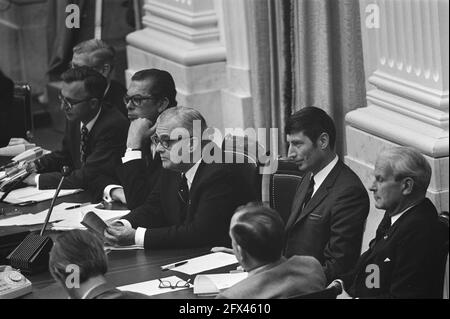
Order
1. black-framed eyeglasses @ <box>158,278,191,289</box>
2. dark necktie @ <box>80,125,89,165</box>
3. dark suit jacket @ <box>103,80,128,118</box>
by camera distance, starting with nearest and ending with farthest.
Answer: black-framed eyeglasses @ <box>158,278,191,289</box> < dark necktie @ <box>80,125,89,165</box> < dark suit jacket @ <box>103,80,128,118</box>

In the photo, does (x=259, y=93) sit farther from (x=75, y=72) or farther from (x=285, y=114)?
(x=75, y=72)

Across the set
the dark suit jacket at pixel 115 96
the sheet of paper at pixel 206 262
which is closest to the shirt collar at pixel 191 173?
the sheet of paper at pixel 206 262

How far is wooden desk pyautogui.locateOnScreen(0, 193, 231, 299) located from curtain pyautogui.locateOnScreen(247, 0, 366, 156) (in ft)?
5.61

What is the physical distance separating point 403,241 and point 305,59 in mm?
2356

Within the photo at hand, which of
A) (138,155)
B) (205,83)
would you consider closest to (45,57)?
(205,83)

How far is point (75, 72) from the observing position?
6660 mm

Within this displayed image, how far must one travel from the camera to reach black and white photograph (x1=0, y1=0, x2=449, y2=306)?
14.9ft

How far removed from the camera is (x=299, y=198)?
17.5 feet

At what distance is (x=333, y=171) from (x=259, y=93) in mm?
2251

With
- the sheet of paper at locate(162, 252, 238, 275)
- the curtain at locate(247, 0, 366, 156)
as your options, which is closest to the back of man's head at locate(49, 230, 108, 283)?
the sheet of paper at locate(162, 252, 238, 275)

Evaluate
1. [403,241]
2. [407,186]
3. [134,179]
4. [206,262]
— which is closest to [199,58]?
[134,179]

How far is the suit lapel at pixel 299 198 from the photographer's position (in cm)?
529

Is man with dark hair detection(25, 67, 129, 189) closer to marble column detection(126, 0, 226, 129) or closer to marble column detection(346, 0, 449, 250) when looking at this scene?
marble column detection(126, 0, 226, 129)
